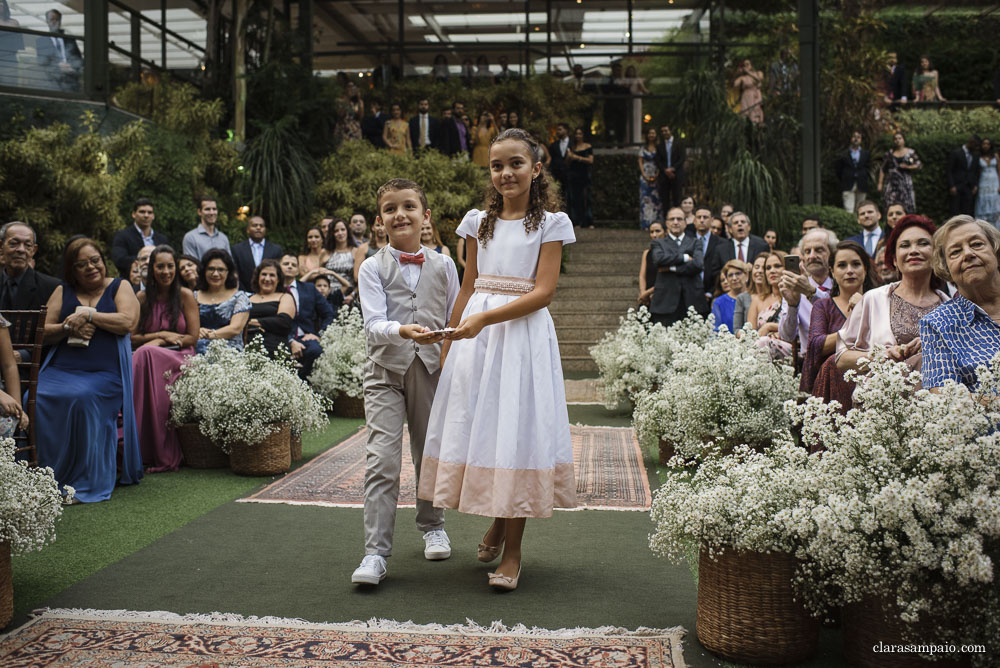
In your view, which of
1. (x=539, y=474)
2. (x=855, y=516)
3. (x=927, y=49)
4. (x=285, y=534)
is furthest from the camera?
(x=927, y=49)

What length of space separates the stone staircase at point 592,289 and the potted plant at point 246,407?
700 centimetres

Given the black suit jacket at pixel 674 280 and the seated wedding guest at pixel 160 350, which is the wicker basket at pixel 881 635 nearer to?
the seated wedding guest at pixel 160 350

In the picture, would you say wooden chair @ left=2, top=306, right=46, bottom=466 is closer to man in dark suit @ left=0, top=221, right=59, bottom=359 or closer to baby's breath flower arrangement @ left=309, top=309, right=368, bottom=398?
man in dark suit @ left=0, top=221, right=59, bottom=359

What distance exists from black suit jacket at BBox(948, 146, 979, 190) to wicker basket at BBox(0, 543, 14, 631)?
17.1 metres

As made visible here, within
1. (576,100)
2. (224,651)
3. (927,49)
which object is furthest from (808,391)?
(927,49)

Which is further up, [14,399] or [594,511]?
[14,399]

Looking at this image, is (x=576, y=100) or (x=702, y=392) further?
(x=576, y=100)

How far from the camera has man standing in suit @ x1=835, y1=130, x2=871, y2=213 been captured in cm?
1644

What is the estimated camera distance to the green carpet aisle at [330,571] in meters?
3.79

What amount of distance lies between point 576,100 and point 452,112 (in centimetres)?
360

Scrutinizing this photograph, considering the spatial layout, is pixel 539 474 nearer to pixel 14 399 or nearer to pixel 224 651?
pixel 224 651

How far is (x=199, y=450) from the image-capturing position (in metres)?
7.05

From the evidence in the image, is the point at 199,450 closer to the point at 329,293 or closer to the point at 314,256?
the point at 329,293

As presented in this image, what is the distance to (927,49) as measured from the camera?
2408cm
